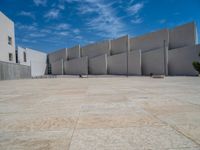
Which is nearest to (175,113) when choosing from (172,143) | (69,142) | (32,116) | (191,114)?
(191,114)

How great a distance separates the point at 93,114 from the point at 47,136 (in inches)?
67.0

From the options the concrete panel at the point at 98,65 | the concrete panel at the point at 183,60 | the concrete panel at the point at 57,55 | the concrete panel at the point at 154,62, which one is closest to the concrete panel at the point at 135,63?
the concrete panel at the point at 154,62

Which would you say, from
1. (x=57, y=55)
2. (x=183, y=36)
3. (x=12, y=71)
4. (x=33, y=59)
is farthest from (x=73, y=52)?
(x=183, y=36)

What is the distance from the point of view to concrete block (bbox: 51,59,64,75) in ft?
223

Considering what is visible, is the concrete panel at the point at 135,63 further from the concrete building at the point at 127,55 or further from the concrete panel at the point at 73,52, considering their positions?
the concrete panel at the point at 73,52

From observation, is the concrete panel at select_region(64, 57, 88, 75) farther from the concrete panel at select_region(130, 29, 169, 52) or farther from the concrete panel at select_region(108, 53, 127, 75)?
the concrete panel at select_region(130, 29, 169, 52)

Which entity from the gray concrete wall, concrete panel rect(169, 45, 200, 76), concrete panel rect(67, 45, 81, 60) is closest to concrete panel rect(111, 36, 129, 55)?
concrete panel rect(169, 45, 200, 76)

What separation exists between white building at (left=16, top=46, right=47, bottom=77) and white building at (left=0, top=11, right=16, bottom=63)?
43.9 ft

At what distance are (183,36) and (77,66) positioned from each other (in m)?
36.5

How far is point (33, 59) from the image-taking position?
2267 inches

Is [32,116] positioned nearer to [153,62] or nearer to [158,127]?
[158,127]

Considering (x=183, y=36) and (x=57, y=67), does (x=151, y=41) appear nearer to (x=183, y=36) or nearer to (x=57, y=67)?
(x=183, y=36)

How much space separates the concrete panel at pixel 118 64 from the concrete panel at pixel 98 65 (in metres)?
1.60

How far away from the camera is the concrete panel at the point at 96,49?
5856 centimetres
